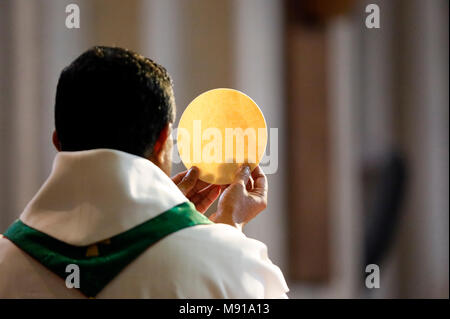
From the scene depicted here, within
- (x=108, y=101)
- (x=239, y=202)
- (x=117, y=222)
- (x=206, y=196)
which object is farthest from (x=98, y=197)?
(x=206, y=196)

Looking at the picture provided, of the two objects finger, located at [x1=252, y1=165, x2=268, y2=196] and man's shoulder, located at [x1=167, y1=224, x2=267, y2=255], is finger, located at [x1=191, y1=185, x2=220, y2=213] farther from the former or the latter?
man's shoulder, located at [x1=167, y1=224, x2=267, y2=255]

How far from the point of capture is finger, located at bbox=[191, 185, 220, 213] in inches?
63.7

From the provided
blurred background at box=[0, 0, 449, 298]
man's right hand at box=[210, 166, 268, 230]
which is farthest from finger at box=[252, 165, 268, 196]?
blurred background at box=[0, 0, 449, 298]

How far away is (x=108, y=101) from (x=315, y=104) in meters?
2.65

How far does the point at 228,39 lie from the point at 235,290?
251 cm

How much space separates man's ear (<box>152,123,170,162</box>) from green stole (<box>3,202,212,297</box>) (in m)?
0.14

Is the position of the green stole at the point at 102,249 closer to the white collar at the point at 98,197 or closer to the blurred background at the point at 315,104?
the white collar at the point at 98,197

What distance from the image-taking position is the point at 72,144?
1.16 m

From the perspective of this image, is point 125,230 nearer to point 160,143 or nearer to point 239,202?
point 160,143

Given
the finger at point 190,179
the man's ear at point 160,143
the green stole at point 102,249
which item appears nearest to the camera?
the green stole at point 102,249

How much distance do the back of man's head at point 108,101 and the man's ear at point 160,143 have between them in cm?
3

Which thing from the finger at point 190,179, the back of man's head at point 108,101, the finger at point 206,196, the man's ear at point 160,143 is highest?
the back of man's head at point 108,101

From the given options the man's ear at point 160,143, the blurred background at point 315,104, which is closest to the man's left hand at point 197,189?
the man's ear at point 160,143

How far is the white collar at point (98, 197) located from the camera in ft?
3.54
